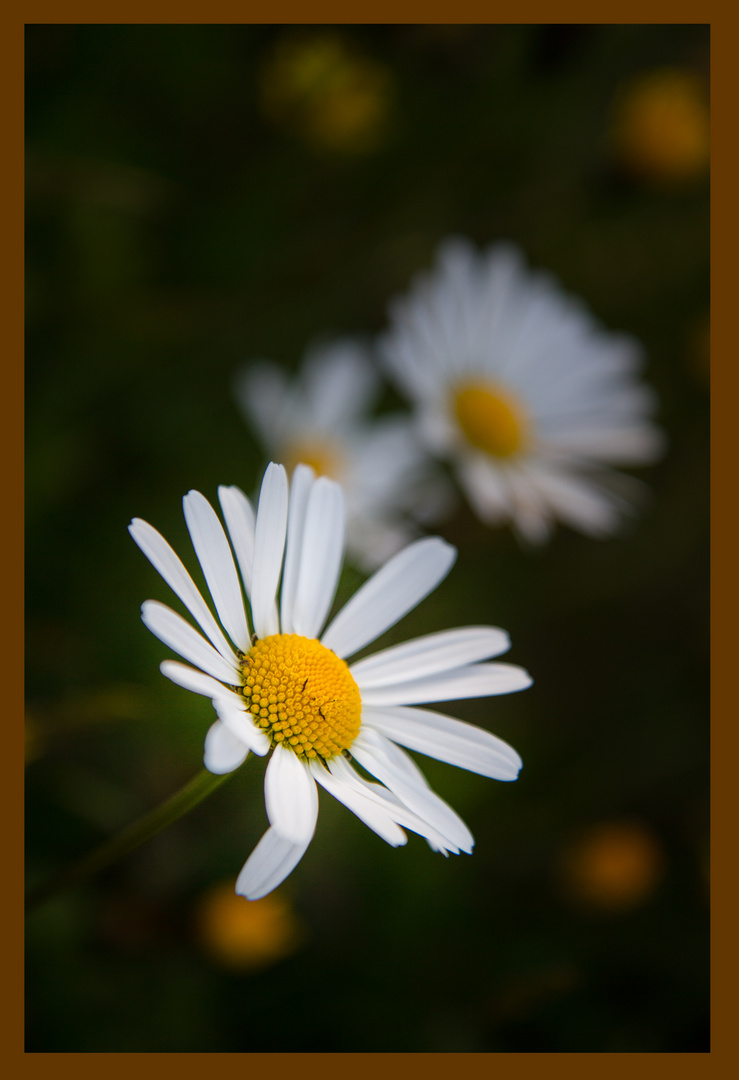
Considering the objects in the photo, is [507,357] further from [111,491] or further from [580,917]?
[580,917]

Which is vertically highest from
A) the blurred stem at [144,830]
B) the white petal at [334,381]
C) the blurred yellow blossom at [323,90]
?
the blurred yellow blossom at [323,90]

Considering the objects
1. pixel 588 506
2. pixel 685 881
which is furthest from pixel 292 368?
pixel 685 881

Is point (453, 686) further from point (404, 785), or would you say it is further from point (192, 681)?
point (192, 681)

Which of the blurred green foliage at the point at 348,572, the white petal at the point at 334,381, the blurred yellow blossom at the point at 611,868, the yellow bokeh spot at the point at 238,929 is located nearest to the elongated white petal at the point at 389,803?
the blurred green foliage at the point at 348,572

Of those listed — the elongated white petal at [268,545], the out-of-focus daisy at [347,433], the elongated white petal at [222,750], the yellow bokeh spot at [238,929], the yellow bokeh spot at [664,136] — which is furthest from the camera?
the yellow bokeh spot at [664,136]

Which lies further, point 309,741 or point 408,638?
point 408,638

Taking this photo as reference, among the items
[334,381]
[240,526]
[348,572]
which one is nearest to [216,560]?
[240,526]

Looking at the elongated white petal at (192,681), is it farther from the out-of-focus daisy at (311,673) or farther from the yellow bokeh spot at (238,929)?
the yellow bokeh spot at (238,929)
